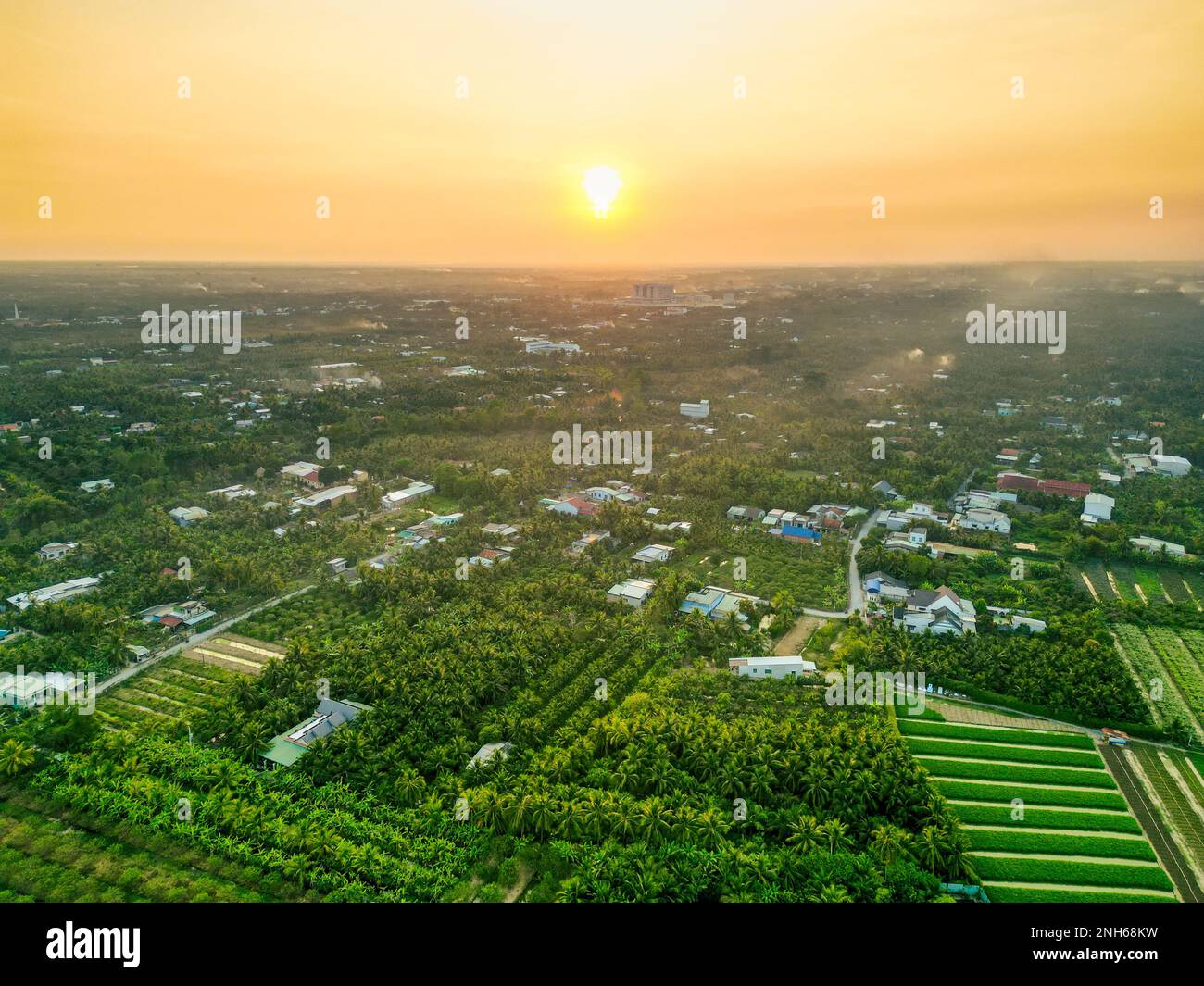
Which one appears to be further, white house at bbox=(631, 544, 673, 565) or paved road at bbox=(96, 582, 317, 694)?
white house at bbox=(631, 544, 673, 565)

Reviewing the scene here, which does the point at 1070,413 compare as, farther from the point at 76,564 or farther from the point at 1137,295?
the point at 1137,295

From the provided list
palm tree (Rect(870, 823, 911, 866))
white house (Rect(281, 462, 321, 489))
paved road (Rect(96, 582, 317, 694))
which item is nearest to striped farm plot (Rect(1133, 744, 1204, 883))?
palm tree (Rect(870, 823, 911, 866))

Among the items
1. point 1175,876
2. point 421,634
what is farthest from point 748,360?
point 1175,876

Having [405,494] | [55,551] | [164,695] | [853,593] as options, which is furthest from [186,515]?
[853,593]

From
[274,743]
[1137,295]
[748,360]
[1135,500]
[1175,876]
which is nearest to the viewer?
[1175,876]

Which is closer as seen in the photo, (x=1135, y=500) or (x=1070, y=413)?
(x=1135, y=500)

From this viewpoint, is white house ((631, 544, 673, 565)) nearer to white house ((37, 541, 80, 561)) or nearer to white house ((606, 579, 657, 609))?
white house ((606, 579, 657, 609))

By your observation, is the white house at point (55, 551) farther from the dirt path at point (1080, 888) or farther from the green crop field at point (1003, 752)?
the dirt path at point (1080, 888)
